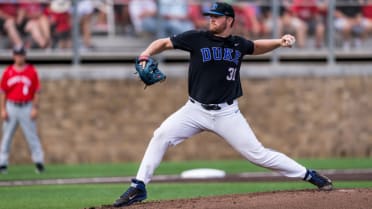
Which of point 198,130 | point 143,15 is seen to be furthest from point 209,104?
point 143,15

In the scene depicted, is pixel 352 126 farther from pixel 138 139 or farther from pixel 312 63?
pixel 138 139

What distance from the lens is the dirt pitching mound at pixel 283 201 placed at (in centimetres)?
898

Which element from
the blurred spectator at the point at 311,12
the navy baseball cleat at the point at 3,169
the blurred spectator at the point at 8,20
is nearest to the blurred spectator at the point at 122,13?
the blurred spectator at the point at 8,20

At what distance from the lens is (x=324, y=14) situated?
62.3 feet

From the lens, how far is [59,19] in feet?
60.3

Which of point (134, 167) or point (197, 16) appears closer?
point (134, 167)

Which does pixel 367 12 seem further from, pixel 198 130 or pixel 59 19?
pixel 198 130

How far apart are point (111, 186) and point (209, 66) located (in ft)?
14.1

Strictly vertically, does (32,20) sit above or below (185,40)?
→ below

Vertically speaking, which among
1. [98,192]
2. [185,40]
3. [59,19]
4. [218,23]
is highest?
[218,23]

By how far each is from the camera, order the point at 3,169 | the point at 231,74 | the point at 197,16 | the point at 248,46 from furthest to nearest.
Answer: the point at 197,16, the point at 3,169, the point at 248,46, the point at 231,74

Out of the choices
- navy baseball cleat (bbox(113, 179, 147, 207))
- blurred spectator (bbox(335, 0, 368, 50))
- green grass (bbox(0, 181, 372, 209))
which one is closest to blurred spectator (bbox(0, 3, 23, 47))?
green grass (bbox(0, 181, 372, 209))

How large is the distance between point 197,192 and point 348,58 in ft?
28.5

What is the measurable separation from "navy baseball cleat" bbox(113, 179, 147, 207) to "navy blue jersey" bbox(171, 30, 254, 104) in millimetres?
1095
